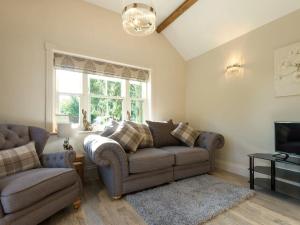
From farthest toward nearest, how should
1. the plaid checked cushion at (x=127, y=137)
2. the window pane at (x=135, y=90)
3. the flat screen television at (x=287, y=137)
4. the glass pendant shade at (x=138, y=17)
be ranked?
the window pane at (x=135, y=90)
the plaid checked cushion at (x=127, y=137)
the flat screen television at (x=287, y=137)
the glass pendant shade at (x=138, y=17)

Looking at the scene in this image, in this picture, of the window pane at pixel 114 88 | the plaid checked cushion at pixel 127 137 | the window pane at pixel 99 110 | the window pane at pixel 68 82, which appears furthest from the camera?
the window pane at pixel 114 88

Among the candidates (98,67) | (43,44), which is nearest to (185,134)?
(98,67)

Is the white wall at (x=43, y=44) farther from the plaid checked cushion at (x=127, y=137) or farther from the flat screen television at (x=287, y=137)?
the flat screen television at (x=287, y=137)

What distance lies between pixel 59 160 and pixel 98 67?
70.2 inches

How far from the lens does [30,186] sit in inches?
58.4

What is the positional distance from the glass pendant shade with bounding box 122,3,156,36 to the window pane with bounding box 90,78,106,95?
5.00 ft

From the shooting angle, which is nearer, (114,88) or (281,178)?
(281,178)

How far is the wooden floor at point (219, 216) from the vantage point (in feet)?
5.74

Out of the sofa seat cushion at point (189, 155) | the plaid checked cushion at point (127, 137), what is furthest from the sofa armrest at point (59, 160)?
the sofa seat cushion at point (189, 155)

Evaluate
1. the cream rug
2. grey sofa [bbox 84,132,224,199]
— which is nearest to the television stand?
the cream rug

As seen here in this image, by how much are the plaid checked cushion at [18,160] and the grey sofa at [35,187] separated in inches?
4.0

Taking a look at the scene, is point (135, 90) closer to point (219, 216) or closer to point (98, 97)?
point (98, 97)

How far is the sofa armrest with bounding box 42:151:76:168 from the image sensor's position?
1.98m

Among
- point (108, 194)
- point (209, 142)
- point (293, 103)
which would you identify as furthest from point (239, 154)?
point (108, 194)
